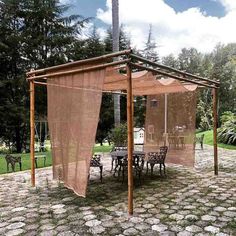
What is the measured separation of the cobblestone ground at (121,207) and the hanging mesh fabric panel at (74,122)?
54cm

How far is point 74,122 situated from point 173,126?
4027 mm

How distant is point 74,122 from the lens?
582cm

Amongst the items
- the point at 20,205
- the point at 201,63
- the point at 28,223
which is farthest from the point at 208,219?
the point at 201,63

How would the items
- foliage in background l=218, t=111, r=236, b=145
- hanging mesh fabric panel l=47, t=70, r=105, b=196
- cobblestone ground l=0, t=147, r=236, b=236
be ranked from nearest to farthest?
1. cobblestone ground l=0, t=147, r=236, b=236
2. hanging mesh fabric panel l=47, t=70, r=105, b=196
3. foliage in background l=218, t=111, r=236, b=145

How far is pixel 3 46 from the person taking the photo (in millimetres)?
16641

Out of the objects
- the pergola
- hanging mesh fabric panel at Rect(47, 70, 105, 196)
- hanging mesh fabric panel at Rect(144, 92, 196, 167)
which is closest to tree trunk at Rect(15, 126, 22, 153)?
the pergola

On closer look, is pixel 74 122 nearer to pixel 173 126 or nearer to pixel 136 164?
pixel 136 164

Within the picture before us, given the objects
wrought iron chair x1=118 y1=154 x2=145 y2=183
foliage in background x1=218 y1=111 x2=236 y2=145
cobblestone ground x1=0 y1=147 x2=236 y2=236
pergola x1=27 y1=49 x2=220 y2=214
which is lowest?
cobblestone ground x1=0 y1=147 x2=236 y2=236

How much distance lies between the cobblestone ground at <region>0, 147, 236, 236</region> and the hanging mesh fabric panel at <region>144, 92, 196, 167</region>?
1051mm

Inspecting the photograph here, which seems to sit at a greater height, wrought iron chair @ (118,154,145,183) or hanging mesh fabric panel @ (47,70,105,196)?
hanging mesh fabric panel @ (47,70,105,196)

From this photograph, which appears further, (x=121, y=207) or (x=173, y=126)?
(x=173, y=126)

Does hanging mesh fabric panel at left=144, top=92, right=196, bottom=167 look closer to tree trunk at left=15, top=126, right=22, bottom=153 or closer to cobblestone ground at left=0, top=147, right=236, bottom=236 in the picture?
cobblestone ground at left=0, top=147, right=236, bottom=236

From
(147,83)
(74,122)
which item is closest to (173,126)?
(147,83)

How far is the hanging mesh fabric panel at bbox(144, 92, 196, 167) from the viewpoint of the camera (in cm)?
877
